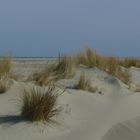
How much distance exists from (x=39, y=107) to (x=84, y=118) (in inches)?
50.8

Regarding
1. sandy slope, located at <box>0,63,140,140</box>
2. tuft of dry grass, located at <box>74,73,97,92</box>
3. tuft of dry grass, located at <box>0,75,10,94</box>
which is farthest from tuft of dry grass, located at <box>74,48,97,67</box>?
tuft of dry grass, located at <box>0,75,10,94</box>

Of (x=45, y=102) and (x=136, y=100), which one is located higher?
(x=45, y=102)

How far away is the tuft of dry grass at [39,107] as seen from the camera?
25.6 ft

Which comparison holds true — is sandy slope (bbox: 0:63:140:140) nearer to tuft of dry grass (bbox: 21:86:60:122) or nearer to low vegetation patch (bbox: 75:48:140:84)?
tuft of dry grass (bbox: 21:86:60:122)

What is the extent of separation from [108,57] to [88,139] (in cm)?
1037

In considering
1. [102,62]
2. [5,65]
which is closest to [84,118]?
[5,65]

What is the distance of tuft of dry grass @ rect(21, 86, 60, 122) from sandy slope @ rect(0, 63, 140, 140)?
0.46 ft

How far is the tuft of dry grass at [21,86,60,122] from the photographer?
7.79 meters

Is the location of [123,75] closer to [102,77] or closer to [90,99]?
[102,77]

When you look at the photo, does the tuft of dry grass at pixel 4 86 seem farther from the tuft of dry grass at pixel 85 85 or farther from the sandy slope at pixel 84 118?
the tuft of dry grass at pixel 85 85

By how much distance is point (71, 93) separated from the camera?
34.1ft

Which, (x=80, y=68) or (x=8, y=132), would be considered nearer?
(x=8, y=132)

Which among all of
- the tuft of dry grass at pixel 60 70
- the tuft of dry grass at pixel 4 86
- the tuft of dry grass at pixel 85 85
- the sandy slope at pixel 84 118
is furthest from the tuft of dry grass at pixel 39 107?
the tuft of dry grass at pixel 60 70

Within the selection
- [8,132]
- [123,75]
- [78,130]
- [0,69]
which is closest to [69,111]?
[78,130]
